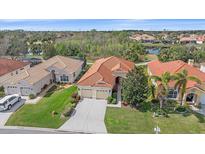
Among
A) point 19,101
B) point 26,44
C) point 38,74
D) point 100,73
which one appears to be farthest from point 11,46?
point 100,73

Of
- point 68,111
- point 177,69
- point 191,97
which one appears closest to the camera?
point 68,111

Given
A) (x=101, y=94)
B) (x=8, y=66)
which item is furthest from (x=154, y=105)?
(x=8, y=66)

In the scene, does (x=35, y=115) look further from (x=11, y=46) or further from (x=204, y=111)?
→ (x=11, y=46)

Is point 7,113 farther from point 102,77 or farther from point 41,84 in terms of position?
point 102,77

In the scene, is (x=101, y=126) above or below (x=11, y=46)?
below

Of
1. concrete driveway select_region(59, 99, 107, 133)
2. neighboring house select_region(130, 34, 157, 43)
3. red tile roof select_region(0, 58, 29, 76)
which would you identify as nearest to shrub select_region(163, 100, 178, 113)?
concrete driveway select_region(59, 99, 107, 133)
